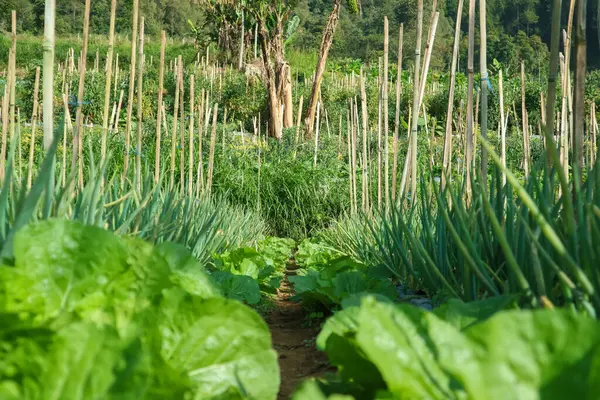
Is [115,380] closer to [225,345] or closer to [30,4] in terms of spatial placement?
[225,345]

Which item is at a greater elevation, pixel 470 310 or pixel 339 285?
pixel 470 310

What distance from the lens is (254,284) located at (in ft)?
8.41

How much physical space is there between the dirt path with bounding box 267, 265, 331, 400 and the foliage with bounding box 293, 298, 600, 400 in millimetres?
704

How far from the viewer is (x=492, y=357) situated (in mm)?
686

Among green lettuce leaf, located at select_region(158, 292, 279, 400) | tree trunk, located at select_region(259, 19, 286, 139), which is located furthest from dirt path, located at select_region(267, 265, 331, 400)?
tree trunk, located at select_region(259, 19, 286, 139)

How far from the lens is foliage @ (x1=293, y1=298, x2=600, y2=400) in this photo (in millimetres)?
665

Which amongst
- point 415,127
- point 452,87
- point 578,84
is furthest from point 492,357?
point 415,127

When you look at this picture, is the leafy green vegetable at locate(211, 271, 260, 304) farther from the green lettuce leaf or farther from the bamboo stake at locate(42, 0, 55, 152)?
the green lettuce leaf

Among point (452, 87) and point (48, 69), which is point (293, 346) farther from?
point (452, 87)

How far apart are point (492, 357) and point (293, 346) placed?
1.64 m

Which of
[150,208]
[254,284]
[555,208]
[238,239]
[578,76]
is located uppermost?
[578,76]

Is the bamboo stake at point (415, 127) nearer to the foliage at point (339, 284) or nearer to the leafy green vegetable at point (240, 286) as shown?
the foliage at point (339, 284)

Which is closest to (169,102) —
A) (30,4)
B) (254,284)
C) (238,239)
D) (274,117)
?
(274,117)

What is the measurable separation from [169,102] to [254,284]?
39.3 feet
